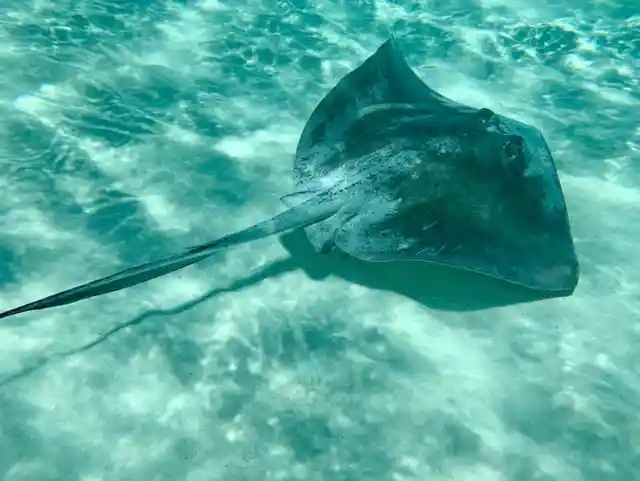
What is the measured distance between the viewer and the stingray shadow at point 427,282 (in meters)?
5.08

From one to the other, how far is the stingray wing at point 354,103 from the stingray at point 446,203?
6 centimetres

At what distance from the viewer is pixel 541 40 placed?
8.85 m

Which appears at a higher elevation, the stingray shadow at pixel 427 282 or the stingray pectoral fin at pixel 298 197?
the stingray pectoral fin at pixel 298 197

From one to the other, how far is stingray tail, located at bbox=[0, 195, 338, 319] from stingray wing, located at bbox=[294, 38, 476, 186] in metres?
0.70

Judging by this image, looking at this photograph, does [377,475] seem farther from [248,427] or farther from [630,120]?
[630,120]

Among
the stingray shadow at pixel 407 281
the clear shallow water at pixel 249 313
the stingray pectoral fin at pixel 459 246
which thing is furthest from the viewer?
the stingray shadow at pixel 407 281

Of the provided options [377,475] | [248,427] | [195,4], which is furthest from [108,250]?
[195,4]

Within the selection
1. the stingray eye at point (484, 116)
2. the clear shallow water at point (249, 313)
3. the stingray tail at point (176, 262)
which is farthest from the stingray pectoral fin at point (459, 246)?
the stingray eye at point (484, 116)

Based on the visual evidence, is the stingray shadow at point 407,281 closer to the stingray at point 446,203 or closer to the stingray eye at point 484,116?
the stingray at point 446,203

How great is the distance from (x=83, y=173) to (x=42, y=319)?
1827 mm

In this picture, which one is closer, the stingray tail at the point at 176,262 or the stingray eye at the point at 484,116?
the stingray tail at the point at 176,262

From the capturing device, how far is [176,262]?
379 cm

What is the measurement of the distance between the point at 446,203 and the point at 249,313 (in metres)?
1.86

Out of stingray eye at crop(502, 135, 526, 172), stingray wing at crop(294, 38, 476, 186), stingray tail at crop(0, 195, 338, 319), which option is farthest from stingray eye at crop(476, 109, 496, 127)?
stingray tail at crop(0, 195, 338, 319)
